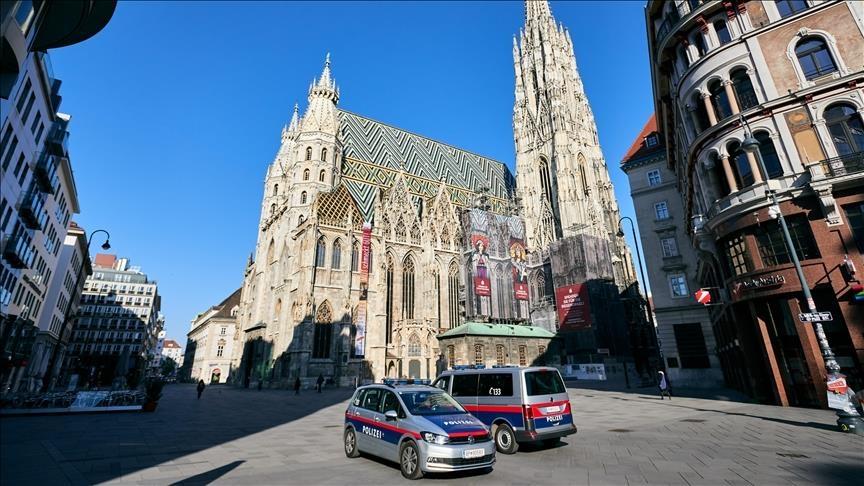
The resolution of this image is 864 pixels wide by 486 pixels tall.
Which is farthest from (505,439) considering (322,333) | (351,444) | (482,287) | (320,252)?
(482,287)

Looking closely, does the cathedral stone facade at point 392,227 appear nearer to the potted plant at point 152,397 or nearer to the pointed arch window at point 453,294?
the pointed arch window at point 453,294

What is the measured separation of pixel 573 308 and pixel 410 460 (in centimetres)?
4093

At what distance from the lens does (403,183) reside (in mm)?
49562

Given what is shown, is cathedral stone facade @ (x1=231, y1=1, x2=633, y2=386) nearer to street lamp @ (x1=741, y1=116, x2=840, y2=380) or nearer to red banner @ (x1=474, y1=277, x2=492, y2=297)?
red banner @ (x1=474, y1=277, x2=492, y2=297)

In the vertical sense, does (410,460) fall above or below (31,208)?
below

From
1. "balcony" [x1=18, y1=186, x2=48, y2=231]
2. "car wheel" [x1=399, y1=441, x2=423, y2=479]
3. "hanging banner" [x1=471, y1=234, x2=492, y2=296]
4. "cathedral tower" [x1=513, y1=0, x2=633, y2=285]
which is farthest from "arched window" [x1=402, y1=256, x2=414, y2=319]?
"car wheel" [x1=399, y1=441, x2=423, y2=479]

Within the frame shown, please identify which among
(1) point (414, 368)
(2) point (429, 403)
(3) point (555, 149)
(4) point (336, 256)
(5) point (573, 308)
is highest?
(3) point (555, 149)

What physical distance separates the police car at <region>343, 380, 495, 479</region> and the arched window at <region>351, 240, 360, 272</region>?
3304 cm

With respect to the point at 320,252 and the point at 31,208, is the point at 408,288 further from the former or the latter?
the point at 31,208

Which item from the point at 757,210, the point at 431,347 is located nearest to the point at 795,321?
the point at 757,210

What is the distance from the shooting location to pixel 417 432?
21.7 feet

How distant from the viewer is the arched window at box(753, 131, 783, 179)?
14445mm

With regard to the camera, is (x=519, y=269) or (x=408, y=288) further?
(x=519, y=269)

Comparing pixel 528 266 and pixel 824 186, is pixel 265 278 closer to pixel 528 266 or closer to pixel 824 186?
pixel 528 266
